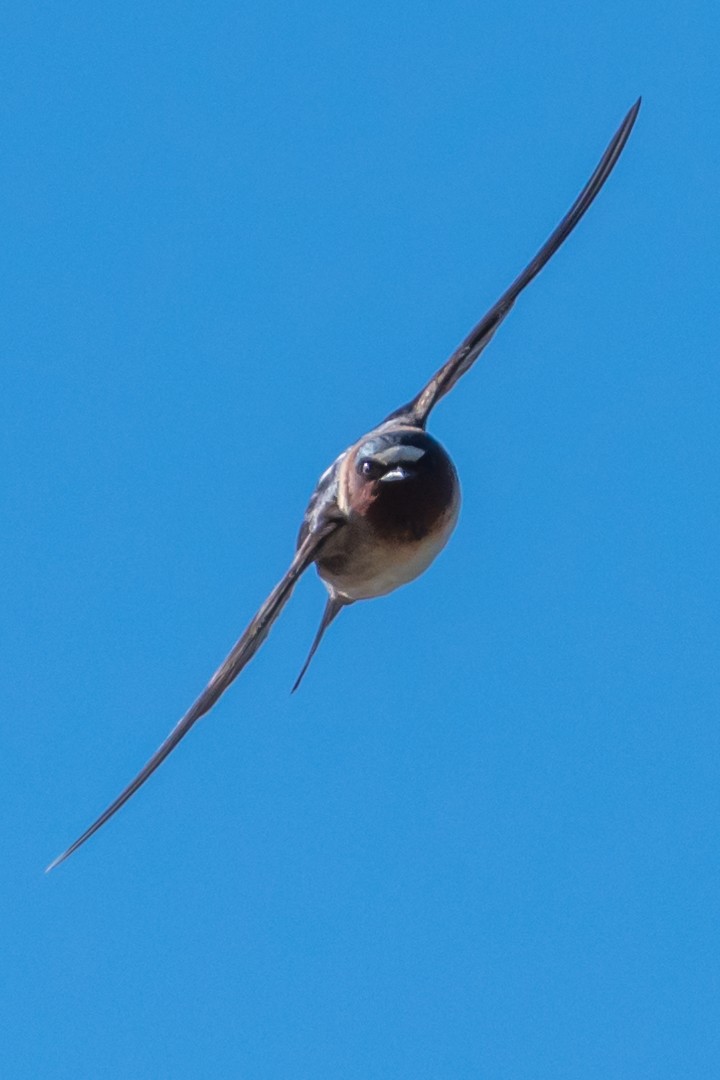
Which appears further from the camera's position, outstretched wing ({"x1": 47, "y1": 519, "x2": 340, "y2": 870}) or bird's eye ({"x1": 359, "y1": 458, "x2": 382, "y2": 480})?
bird's eye ({"x1": 359, "y1": 458, "x2": 382, "y2": 480})

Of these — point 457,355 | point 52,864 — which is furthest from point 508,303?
point 52,864

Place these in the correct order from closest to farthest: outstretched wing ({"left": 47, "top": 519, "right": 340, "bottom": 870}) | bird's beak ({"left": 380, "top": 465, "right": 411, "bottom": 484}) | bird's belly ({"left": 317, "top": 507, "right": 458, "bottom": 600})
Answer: outstretched wing ({"left": 47, "top": 519, "right": 340, "bottom": 870})
bird's beak ({"left": 380, "top": 465, "right": 411, "bottom": 484})
bird's belly ({"left": 317, "top": 507, "right": 458, "bottom": 600})

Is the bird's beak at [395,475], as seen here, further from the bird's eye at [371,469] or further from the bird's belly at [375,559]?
the bird's belly at [375,559]

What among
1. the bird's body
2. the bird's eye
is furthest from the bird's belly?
the bird's eye

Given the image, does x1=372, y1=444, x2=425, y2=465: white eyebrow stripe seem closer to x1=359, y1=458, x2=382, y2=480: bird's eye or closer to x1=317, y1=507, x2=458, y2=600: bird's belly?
x1=359, y1=458, x2=382, y2=480: bird's eye

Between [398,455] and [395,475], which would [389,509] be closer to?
[395,475]

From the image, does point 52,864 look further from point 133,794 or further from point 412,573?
point 412,573

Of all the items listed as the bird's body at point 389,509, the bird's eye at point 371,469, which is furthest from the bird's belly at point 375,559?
the bird's eye at point 371,469
